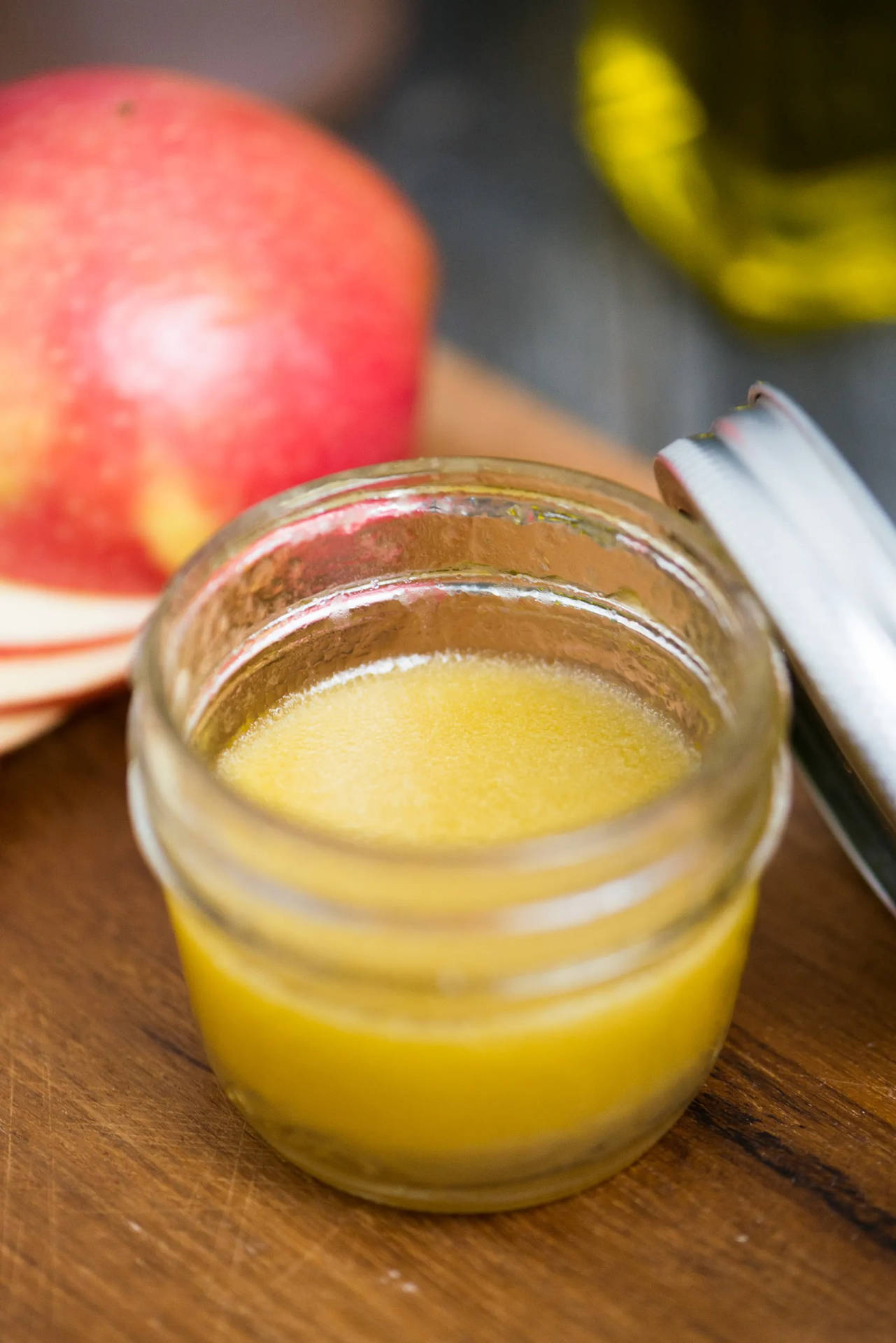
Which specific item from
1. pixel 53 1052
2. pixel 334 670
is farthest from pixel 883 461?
pixel 53 1052

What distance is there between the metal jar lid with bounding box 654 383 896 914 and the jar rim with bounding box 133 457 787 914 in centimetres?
2

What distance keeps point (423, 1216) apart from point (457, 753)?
0.17 meters

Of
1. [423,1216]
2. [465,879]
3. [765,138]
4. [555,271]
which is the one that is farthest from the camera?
[555,271]

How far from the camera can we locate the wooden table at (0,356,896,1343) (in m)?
0.58

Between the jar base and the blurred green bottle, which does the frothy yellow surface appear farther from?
the blurred green bottle

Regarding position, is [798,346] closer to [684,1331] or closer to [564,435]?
[564,435]

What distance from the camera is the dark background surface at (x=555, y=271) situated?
161 cm

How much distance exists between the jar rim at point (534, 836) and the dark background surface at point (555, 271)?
2.90 feet

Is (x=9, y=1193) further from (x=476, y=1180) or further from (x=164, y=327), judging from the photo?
(x=164, y=327)

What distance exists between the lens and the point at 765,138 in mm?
1412

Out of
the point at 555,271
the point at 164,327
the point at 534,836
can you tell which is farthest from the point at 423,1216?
the point at 555,271

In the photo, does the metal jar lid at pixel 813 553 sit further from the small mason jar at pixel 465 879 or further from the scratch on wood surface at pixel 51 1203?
the scratch on wood surface at pixel 51 1203

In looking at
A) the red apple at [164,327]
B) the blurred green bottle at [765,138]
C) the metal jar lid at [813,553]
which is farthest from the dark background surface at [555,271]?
the metal jar lid at [813,553]

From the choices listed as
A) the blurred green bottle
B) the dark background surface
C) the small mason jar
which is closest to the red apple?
the small mason jar
